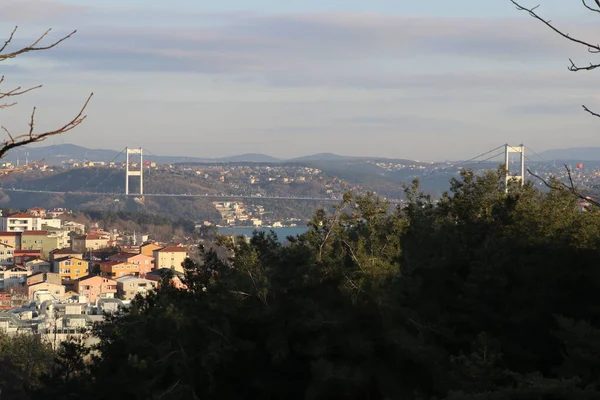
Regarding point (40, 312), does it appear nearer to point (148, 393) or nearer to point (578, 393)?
point (148, 393)

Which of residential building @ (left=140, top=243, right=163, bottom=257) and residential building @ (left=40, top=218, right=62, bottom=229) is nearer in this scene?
residential building @ (left=140, top=243, right=163, bottom=257)

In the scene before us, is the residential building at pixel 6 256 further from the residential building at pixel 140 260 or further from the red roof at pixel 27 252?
the residential building at pixel 140 260

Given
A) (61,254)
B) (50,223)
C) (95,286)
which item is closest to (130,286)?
(95,286)

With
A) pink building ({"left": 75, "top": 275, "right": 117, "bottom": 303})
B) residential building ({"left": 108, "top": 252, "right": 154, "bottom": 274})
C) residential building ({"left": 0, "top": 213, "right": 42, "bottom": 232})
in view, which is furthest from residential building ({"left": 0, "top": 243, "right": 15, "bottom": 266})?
residential building ({"left": 0, "top": 213, "right": 42, "bottom": 232})

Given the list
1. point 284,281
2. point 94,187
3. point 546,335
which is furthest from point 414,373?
point 94,187

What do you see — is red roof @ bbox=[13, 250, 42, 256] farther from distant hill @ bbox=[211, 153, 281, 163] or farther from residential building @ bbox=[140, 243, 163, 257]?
distant hill @ bbox=[211, 153, 281, 163]

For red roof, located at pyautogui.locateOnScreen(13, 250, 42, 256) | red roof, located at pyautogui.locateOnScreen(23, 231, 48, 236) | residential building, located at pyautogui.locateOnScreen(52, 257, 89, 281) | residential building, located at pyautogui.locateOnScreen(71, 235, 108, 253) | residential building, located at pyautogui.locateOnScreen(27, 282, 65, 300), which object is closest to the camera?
residential building, located at pyautogui.locateOnScreen(27, 282, 65, 300)

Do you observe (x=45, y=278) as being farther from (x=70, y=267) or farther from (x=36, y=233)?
(x=36, y=233)
